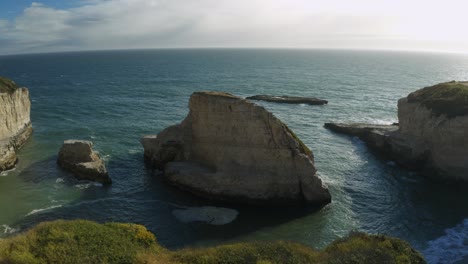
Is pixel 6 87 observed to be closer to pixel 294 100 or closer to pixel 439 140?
pixel 439 140

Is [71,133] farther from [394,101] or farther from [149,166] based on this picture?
[394,101]

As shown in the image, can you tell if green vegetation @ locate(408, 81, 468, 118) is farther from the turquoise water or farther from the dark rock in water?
the dark rock in water

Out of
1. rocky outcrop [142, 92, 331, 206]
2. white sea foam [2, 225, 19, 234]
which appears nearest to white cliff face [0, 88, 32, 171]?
white sea foam [2, 225, 19, 234]

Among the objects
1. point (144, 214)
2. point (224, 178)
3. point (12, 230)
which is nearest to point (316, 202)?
point (224, 178)

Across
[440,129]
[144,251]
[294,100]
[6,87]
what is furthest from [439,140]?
[6,87]

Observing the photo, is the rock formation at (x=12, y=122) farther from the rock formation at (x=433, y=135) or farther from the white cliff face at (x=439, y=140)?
the white cliff face at (x=439, y=140)

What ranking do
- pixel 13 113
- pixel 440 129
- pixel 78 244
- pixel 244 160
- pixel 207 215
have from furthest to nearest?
pixel 13 113, pixel 440 129, pixel 244 160, pixel 207 215, pixel 78 244
